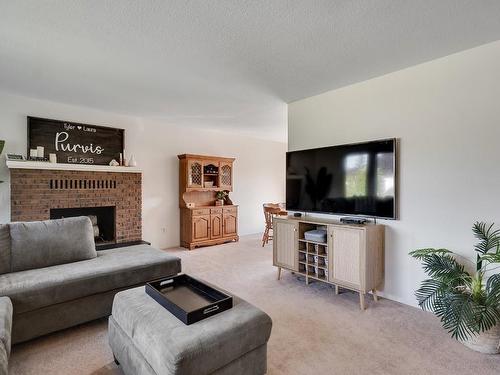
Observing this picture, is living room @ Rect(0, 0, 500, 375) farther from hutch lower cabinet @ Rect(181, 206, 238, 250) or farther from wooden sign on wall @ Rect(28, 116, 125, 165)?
hutch lower cabinet @ Rect(181, 206, 238, 250)

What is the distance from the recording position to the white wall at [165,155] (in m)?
Answer: 3.68

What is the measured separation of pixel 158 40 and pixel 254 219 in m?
→ 5.05

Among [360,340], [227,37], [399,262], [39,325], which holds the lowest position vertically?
[360,340]

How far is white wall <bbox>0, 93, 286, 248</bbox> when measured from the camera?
3.68 meters

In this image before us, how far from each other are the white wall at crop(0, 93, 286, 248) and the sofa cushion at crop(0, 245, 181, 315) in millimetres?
2043

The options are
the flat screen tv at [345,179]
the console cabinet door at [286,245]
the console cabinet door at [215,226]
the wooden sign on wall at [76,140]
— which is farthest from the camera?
the console cabinet door at [215,226]

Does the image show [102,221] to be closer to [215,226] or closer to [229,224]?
[215,226]

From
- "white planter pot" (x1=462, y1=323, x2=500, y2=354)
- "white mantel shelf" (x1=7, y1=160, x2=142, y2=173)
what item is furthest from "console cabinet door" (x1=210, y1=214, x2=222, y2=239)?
"white planter pot" (x1=462, y1=323, x2=500, y2=354)

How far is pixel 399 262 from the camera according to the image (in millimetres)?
2824

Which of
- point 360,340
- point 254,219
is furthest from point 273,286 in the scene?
point 254,219

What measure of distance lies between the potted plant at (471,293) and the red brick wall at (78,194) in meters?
4.12

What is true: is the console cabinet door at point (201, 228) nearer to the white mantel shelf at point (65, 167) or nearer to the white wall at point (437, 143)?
the white mantel shelf at point (65, 167)

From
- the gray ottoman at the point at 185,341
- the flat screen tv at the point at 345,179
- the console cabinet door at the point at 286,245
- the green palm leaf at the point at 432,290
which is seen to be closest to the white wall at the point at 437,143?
the flat screen tv at the point at 345,179

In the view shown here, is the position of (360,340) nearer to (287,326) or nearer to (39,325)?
(287,326)
